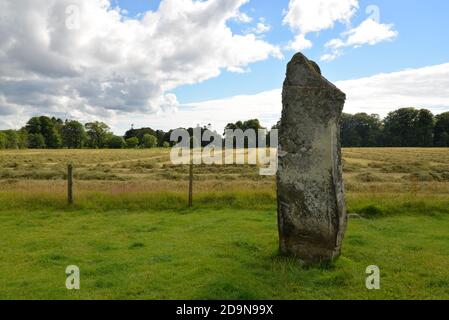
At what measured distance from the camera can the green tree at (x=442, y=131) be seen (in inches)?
3782

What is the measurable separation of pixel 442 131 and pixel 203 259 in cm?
10516

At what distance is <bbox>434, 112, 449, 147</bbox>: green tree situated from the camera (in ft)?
315

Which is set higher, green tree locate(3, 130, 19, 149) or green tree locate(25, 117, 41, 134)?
green tree locate(25, 117, 41, 134)

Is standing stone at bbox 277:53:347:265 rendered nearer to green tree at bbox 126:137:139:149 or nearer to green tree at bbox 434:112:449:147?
green tree at bbox 434:112:449:147

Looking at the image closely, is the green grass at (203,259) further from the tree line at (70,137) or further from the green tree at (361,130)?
the tree line at (70,137)

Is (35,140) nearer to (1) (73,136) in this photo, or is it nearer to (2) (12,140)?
(2) (12,140)

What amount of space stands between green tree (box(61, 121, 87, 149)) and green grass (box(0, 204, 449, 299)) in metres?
116

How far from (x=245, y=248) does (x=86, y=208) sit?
26.8 ft

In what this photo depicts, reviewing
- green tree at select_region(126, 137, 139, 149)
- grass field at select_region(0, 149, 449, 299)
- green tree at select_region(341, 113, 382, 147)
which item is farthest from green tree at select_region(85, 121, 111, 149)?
grass field at select_region(0, 149, 449, 299)

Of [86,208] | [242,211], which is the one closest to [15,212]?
[86,208]

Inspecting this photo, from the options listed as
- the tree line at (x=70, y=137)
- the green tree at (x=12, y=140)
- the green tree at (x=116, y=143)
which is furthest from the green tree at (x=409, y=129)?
the green tree at (x=12, y=140)

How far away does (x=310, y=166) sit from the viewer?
832cm

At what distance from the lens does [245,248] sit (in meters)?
9.84
